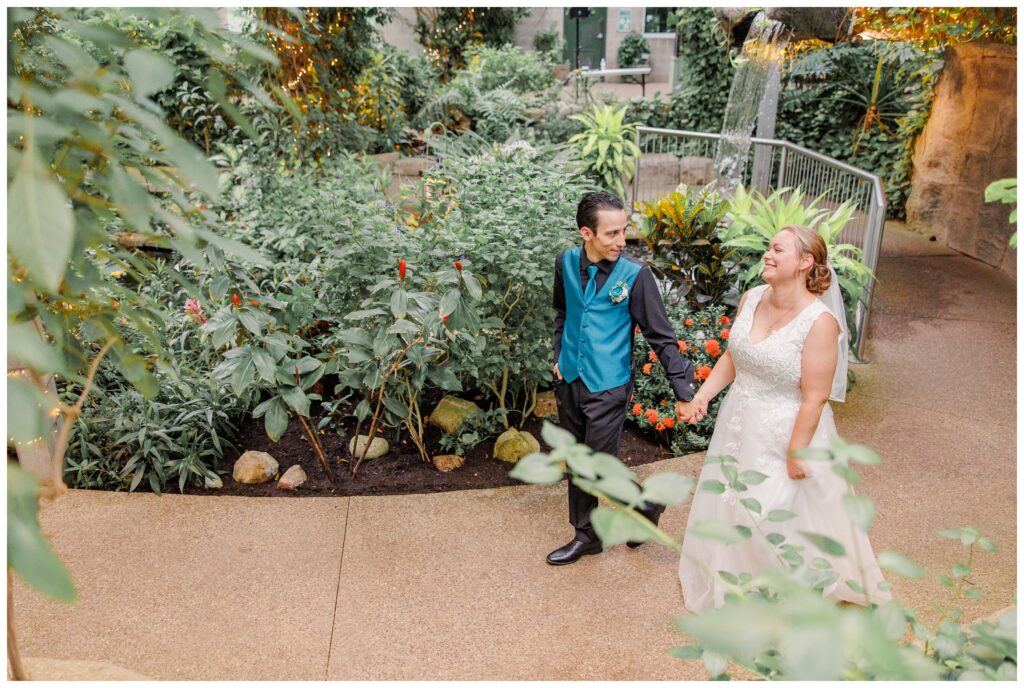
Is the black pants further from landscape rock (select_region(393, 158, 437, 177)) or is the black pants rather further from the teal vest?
landscape rock (select_region(393, 158, 437, 177))

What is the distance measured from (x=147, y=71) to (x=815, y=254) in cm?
246

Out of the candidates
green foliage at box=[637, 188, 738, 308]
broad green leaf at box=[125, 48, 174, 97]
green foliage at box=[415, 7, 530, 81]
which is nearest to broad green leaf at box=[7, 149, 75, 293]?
broad green leaf at box=[125, 48, 174, 97]

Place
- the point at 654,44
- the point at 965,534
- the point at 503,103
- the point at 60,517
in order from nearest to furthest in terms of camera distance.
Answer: the point at 965,534 → the point at 60,517 → the point at 503,103 → the point at 654,44

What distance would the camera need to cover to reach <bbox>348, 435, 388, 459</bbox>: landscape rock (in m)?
4.17

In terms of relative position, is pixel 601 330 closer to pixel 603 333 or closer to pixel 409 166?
pixel 603 333

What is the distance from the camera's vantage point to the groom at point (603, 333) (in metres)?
3.05

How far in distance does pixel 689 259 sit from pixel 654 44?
55.5 ft

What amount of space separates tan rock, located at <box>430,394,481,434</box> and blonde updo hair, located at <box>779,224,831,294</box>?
210 centimetres

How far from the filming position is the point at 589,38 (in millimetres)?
20312

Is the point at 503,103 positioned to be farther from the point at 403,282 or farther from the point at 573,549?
the point at 573,549

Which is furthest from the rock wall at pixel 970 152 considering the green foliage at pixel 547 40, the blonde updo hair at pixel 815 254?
the green foliage at pixel 547 40

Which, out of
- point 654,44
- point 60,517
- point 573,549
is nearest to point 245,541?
point 60,517

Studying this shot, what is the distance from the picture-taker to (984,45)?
731 cm

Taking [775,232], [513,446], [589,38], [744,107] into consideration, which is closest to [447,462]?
[513,446]
